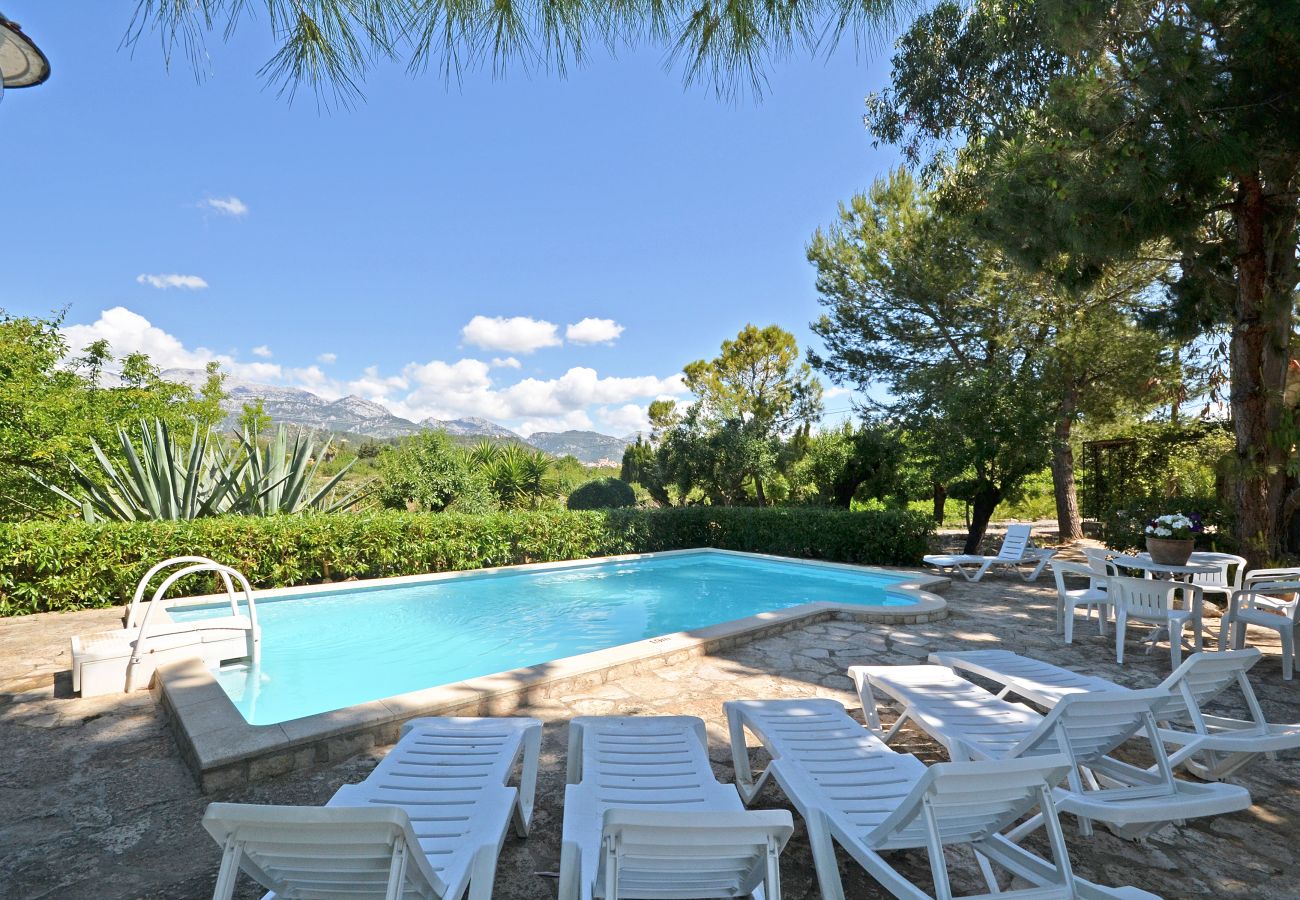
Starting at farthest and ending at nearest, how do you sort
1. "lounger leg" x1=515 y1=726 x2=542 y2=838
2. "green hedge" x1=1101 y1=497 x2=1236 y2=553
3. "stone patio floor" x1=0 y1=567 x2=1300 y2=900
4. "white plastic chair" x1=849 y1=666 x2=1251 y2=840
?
"green hedge" x1=1101 y1=497 x2=1236 y2=553, "lounger leg" x1=515 y1=726 x2=542 y2=838, "stone patio floor" x1=0 y1=567 x2=1300 y2=900, "white plastic chair" x1=849 y1=666 x2=1251 y2=840

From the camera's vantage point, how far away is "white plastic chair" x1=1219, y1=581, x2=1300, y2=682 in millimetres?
4699

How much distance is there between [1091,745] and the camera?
257 centimetres

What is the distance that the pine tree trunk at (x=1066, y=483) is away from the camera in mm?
12852

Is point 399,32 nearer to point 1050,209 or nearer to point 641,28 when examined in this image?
point 641,28

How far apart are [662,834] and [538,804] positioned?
1591 mm

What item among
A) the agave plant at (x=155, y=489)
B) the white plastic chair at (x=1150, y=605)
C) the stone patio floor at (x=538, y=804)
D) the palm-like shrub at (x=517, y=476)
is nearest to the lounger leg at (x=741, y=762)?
the stone patio floor at (x=538, y=804)

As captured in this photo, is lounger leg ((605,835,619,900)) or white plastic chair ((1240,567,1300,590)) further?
white plastic chair ((1240,567,1300,590))

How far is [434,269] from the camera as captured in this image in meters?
36.1

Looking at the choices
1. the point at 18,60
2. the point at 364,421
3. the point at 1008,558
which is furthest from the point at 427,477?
the point at 364,421

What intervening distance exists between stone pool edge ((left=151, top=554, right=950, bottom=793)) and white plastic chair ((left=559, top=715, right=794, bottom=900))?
1.69 meters

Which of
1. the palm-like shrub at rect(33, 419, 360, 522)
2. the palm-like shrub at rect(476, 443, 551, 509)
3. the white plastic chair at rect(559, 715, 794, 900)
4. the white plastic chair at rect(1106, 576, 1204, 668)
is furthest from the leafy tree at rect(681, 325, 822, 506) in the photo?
the white plastic chair at rect(559, 715, 794, 900)

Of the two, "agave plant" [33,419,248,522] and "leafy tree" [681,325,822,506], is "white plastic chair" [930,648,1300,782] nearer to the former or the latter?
"agave plant" [33,419,248,522]

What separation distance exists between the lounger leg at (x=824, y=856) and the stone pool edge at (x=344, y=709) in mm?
2601

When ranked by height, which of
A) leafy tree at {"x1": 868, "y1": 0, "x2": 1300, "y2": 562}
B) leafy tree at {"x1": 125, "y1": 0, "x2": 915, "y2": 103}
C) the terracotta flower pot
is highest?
leafy tree at {"x1": 868, "y1": 0, "x2": 1300, "y2": 562}
